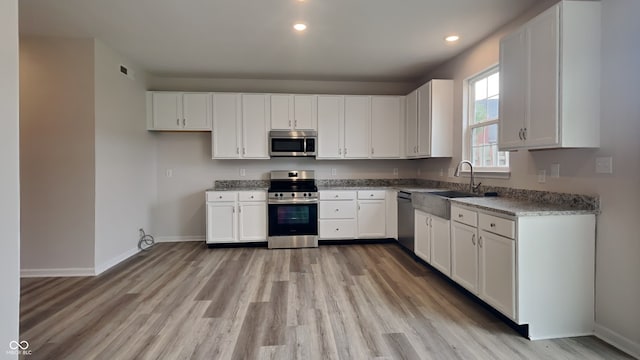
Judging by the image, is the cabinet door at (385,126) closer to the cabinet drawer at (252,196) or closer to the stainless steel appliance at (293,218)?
the stainless steel appliance at (293,218)

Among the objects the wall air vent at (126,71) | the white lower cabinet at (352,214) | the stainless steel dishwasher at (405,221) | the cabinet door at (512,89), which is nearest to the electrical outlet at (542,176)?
the cabinet door at (512,89)

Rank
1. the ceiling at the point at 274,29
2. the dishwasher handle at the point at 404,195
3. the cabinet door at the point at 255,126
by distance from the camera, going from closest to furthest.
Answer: the ceiling at the point at 274,29 → the dishwasher handle at the point at 404,195 → the cabinet door at the point at 255,126

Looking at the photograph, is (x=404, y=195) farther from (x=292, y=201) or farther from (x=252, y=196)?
(x=252, y=196)

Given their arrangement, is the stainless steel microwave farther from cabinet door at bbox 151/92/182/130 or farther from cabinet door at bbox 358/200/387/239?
cabinet door at bbox 151/92/182/130

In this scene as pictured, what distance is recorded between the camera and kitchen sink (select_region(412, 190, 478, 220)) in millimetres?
3078

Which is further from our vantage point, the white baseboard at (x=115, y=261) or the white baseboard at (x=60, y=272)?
the white baseboard at (x=115, y=261)

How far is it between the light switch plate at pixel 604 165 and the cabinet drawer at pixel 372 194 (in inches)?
110

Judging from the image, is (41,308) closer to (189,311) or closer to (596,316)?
(189,311)

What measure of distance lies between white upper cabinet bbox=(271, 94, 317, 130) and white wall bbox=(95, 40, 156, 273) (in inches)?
75.1

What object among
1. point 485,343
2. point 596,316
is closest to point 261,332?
point 485,343

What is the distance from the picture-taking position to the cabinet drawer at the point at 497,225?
2152 mm

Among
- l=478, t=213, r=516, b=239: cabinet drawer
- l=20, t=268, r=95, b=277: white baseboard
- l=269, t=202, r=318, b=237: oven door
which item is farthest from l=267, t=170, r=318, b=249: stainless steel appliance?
l=478, t=213, r=516, b=239: cabinet drawer

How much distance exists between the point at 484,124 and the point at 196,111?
12.9 ft

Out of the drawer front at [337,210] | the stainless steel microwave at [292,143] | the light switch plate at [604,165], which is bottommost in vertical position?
the drawer front at [337,210]
